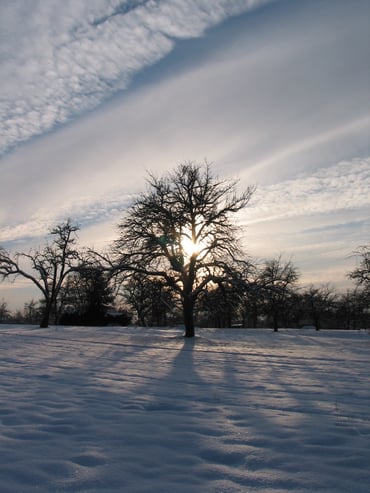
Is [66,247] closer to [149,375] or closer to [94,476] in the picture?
[149,375]

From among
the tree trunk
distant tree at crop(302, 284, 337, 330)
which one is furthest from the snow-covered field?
distant tree at crop(302, 284, 337, 330)

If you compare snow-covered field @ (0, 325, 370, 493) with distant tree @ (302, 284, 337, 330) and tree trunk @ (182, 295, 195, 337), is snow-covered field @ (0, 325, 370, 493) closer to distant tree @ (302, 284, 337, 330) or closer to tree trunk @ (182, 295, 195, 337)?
tree trunk @ (182, 295, 195, 337)

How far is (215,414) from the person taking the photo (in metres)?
5.61

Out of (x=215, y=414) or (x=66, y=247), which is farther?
(x=66, y=247)

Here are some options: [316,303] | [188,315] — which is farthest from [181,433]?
[316,303]

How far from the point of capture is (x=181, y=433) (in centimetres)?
470

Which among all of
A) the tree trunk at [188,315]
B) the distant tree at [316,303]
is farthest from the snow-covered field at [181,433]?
the distant tree at [316,303]

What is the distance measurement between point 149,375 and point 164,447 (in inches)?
198

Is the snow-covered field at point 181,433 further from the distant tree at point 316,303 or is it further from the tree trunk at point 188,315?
the distant tree at point 316,303

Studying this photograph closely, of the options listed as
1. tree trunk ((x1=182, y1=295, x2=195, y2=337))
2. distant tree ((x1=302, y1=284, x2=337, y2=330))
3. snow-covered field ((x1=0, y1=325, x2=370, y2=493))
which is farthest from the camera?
distant tree ((x1=302, y1=284, x2=337, y2=330))

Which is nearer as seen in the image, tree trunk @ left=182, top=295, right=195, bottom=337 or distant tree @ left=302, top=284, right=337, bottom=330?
tree trunk @ left=182, top=295, right=195, bottom=337

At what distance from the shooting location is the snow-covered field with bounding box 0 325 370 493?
3430 mm

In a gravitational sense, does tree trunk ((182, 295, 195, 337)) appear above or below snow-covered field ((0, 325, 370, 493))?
above

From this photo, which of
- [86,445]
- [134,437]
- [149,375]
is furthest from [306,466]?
[149,375]
